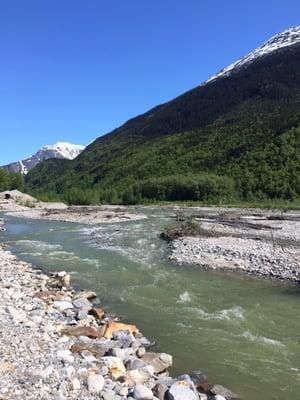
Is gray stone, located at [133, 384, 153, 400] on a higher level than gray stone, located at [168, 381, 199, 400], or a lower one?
higher

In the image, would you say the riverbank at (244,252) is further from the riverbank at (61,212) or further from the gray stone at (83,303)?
the riverbank at (61,212)

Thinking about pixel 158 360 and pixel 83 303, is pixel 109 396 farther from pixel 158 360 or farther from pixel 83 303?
pixel 83 303

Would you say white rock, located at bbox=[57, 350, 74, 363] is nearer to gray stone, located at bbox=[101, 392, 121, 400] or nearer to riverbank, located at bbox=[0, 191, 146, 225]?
gray stone, located at bbox=[101, 392, 121, 400]

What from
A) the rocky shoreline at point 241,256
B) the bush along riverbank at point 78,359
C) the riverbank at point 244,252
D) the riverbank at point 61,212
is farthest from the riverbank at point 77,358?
Answer: the riverbank at point 61,212

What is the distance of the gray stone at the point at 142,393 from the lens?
10.9 metres

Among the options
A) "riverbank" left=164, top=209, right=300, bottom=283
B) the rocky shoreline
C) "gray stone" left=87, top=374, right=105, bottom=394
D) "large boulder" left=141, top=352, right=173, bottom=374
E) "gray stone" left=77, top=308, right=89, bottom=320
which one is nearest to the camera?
"gray stone" left=87, top=374, right=105, bottom=394

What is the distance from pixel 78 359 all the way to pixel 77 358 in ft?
0.26

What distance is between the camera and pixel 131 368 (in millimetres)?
12828

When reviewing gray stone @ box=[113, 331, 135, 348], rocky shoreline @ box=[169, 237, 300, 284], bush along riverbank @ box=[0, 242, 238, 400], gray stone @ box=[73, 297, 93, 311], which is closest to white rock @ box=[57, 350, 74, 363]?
bush along riverbank @ box=[0, 242, 238, 400]

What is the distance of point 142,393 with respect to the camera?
11016 millimetres

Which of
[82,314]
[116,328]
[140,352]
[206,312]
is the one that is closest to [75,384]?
[140,352]

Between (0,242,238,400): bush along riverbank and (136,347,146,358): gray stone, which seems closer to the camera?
(0,242,238,400): bush along riverbank

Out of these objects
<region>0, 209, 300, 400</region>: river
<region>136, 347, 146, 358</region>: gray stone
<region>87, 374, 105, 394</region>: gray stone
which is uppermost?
<region>87, 374, 105, 394</region>: gray stone

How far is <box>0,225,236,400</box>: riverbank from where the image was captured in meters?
10.7
